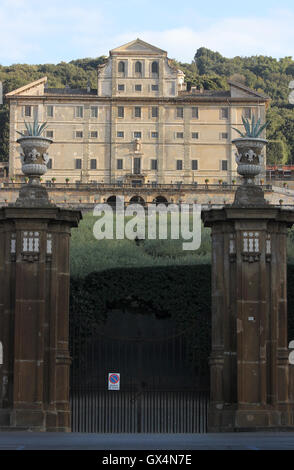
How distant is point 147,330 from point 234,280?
21.4ft

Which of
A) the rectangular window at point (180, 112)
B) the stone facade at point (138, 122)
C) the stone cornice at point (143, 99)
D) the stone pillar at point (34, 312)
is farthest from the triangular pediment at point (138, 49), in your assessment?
the stone pillar at point (34, 312)

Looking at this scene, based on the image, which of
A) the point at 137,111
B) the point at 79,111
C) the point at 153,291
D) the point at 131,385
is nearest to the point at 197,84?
the point at 137,111

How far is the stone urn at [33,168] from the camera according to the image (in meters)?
19.8

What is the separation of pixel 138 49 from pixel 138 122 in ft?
27.4

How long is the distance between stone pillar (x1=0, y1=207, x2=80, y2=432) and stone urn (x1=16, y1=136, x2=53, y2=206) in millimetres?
439

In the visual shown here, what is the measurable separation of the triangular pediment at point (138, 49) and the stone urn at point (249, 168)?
88.1 meters

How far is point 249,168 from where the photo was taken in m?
19.9

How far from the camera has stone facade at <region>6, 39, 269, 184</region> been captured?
348ft

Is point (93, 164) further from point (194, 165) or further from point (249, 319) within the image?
point (249, 319)

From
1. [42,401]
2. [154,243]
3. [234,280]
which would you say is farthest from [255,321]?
[154,243]

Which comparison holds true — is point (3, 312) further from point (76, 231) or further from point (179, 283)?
point (76, 231)

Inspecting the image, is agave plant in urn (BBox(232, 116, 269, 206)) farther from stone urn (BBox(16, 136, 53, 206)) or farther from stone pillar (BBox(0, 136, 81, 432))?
stone urn (BBox(16, 136, 53, 206))

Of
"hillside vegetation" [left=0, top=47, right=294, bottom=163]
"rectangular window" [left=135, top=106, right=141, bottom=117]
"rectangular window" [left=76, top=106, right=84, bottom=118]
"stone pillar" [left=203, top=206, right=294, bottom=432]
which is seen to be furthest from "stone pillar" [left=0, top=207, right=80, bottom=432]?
"hillside vegetation" [left=0, top=47, right=294, bottom=163]
